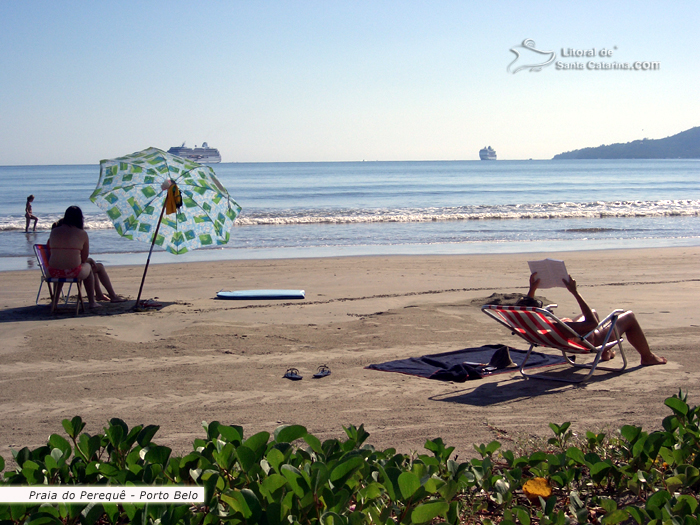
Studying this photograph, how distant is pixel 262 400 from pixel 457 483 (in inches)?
102

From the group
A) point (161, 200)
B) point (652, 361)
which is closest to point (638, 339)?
point (652, 361)

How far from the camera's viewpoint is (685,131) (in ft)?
462

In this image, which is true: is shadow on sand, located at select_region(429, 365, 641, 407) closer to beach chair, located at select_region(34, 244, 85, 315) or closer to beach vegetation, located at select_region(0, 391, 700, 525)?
beach vegetation, located at select_region(0, 391, 700, 525)

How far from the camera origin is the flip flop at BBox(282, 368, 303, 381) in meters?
5.23

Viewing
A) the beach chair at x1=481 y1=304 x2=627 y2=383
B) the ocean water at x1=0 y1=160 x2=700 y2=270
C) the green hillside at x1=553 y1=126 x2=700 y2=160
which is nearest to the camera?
the beach chair at x1=481 y1=304 x2=627 y2=383

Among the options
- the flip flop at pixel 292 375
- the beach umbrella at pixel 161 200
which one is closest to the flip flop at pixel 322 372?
the flip flop at pixel 292 375

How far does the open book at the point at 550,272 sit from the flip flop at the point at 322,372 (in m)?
2.03

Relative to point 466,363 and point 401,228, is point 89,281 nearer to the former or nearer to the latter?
point 466,363

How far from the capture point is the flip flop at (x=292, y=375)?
206 inches

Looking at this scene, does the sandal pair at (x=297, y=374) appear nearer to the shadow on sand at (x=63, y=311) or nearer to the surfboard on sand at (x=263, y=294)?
the shadow on sand at (x=63, y=311)

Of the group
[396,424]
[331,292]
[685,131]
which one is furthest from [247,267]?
[685,131]

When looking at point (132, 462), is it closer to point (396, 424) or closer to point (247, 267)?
point (396, 424)

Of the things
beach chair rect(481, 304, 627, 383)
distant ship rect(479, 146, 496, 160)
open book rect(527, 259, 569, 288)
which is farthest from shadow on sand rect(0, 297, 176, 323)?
distant ship rect(479, 146, 496, 160)

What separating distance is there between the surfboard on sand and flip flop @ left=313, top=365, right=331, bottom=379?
3453 mm
